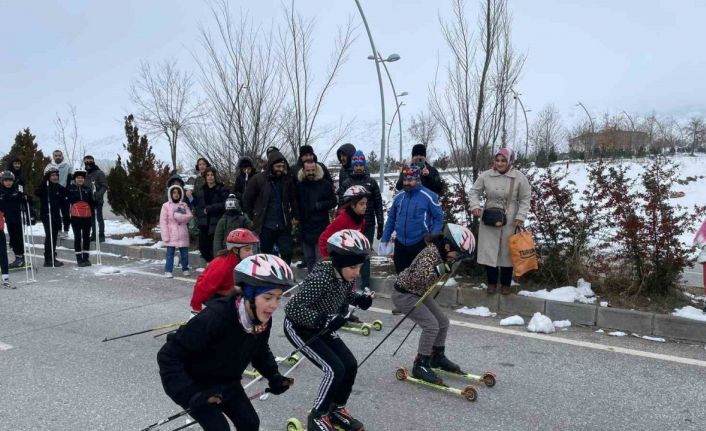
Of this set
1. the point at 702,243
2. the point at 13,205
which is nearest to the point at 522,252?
the point at 702,243

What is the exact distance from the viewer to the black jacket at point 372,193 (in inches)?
296

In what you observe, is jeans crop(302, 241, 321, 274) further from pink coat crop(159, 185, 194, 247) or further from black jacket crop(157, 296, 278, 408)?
black jacket crop(157, 296, 278, 408)

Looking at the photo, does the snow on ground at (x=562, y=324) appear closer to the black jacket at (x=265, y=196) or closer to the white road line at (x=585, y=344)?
the white road line at (x=585, y=344)

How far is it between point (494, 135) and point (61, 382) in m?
6.81

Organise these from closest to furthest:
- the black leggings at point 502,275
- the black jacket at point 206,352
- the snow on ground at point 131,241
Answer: the black jacket at point 206,352 < the black leggings at point 502,275 < the snow on ground at point 131,241

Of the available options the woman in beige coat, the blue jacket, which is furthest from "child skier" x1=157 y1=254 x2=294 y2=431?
the woman in beige coat

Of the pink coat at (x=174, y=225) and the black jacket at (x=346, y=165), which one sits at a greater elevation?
the black jacket at (x=346, y=165)

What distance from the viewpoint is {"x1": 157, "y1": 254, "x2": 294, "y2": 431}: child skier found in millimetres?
2764

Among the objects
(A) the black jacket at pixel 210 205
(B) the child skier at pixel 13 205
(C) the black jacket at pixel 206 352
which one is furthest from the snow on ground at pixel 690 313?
(B) the child skier at pixel 13 205

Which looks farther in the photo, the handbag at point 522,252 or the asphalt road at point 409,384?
the handbag at point 522,252

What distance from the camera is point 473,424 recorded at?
390 cm

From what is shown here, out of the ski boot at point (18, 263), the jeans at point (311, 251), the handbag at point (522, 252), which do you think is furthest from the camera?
the ski boot at point (18, 263)

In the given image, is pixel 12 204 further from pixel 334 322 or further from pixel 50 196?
pixel 334 322

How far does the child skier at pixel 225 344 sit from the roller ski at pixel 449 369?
2209 mm
